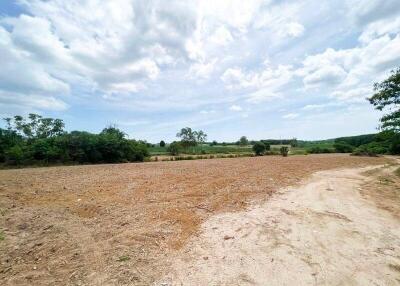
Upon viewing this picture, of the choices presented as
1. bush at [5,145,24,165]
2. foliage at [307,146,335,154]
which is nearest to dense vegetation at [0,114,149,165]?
bush at [5,145,24,165]

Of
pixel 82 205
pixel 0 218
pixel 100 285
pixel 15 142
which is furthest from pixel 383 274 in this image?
Result: pixel 15 142

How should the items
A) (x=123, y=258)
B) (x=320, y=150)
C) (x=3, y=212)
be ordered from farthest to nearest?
(x=320, y=150)
(x=3, y=212)
(x=123, y=258)

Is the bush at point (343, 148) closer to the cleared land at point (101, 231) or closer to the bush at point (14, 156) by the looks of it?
the cleared land at point (101, 231)

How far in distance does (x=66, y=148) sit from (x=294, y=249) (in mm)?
31546

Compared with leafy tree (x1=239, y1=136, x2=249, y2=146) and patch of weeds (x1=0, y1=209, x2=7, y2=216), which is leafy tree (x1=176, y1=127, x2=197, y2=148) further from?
patch of weeds (x1=0, y1=209, x2=7, y2=216)

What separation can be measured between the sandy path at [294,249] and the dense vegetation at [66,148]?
28.7 m

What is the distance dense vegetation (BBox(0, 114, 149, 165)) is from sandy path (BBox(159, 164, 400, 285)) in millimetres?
28676

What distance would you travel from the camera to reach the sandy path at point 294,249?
11.4 feet

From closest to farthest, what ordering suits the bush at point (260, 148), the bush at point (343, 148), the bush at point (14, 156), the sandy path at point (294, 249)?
the sandy path at point (294, 249) → the bush at point (14, 156) → the bush at point (260, 148) → the bush at point (343, 148)

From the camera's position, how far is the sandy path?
3480 mm

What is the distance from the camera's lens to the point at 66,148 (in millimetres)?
30688

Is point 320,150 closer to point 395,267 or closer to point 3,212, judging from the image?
point 395,267

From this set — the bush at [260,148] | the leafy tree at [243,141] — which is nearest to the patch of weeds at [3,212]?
the bush at [260,148]

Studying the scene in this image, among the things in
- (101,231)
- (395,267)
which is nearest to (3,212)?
(101,231)
